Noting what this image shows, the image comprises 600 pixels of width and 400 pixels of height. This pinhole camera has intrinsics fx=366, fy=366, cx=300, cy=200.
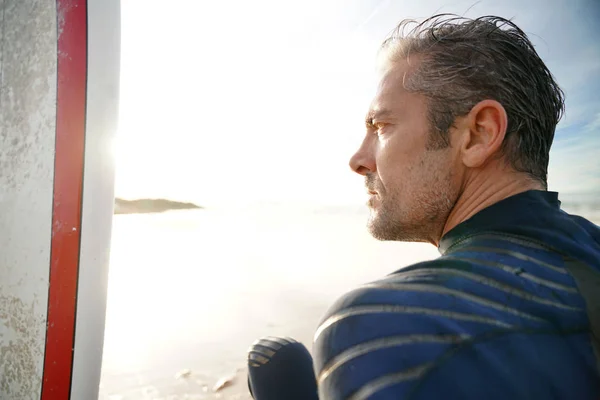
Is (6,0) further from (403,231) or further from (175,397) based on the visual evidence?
(175,397)

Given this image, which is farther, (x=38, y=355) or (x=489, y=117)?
(x=38, y=355)

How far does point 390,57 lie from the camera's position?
1.32m

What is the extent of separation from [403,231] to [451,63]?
554 mm

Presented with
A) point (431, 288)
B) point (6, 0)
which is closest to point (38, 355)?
point (6, 0)

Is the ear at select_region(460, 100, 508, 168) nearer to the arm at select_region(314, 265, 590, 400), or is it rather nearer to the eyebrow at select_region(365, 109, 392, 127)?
the eyebrow at select_region(365, 109, 392, 127)

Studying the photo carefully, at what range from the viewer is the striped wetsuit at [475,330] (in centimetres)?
52

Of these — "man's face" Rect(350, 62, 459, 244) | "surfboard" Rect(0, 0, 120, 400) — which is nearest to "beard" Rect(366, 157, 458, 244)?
"man's face" Rect(350, 62, 459, 244)

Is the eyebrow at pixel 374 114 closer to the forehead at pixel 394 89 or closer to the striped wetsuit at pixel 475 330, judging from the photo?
the forehead at pixel 394 89

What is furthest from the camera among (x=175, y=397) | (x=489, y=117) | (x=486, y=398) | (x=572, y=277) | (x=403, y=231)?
(x=175, y=397)

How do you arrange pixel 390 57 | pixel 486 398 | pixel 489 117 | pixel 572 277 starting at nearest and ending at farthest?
pixel 486 398 < pixel 572 277 < pixel 489 117 < pixel 390 57

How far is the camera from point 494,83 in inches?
43.4

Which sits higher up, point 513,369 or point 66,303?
point 513,369

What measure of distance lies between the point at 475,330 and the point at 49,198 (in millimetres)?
1311

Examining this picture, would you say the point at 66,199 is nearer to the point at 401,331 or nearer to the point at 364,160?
the point at 364,160
